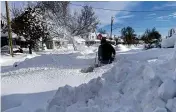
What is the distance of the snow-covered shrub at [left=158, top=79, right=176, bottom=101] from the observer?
414 centimetres

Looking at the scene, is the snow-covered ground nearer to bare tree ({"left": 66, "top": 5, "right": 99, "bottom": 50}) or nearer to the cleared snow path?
the cleared snow path

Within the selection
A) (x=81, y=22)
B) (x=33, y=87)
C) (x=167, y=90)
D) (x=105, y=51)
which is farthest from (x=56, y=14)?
(x=167, y=90)

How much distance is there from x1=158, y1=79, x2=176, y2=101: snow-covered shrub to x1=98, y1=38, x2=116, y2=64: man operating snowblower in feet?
21.1

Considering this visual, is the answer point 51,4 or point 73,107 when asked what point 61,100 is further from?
point 51,4

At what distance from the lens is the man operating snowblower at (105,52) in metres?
10.7

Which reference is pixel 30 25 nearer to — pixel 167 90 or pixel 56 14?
pixel 56 14

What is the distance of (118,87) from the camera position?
523 cm

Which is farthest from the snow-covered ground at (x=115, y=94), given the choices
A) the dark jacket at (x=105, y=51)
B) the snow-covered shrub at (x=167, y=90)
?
the dark jacket at (x=105, y=51)

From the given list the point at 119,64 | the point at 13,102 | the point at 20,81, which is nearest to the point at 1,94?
the point at 13,102

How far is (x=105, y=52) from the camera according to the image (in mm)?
10672

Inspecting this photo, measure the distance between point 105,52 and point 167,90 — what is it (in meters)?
6.57

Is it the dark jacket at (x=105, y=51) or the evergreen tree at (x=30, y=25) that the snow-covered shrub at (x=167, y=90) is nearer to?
the dark jacket at (x=105, y=51)

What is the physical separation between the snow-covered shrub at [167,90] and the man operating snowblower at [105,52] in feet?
21.1

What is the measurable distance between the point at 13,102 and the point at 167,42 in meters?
12.6
